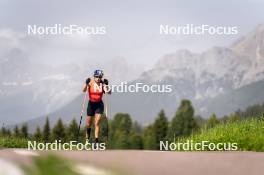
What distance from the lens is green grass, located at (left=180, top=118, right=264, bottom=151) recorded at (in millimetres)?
13795

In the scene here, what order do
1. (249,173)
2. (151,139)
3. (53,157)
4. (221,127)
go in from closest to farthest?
(53,157)
(249,173)
(221,127)
(151,139)

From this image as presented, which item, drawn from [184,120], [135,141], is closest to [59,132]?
[184,120]

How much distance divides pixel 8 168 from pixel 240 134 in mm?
13782

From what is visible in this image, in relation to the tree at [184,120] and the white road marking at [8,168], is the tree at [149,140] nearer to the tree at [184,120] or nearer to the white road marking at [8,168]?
the tree at [184,120]

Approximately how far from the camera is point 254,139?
551 inches

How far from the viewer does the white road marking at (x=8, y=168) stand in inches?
43.4

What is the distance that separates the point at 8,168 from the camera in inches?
45.1

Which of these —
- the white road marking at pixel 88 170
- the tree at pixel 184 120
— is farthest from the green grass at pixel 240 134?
the tree at pixel 184 120

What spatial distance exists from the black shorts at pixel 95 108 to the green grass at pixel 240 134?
117 inches

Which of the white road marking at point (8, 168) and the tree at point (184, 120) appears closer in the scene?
the white road marking at point (8, 168)

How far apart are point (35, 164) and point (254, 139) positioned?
13322mm

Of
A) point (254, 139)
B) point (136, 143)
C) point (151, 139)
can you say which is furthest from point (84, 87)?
point (136, 143)

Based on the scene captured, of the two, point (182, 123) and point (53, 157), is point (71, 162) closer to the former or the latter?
point (53, 157)

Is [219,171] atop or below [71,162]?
below
